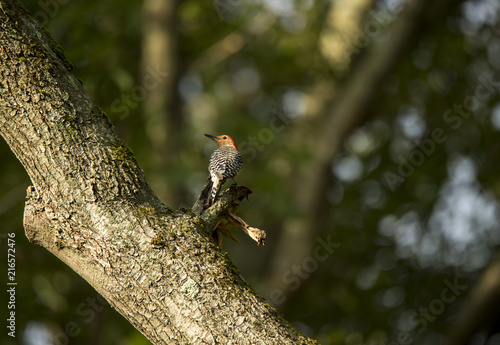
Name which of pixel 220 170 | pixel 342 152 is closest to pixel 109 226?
pixel 220 170

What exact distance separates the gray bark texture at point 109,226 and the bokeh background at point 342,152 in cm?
496

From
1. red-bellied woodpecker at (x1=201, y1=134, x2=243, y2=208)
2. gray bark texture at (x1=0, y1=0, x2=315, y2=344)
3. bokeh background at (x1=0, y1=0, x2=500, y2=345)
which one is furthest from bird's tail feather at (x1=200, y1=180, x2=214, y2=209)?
bokeh background at (x1=0, y1=0, x2=500, y2=345)

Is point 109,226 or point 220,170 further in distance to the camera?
point 220,170

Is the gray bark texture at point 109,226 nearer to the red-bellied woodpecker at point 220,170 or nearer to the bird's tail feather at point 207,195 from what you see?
the bird's tail feather at point 207,195

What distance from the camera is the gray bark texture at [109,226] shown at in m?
2.40

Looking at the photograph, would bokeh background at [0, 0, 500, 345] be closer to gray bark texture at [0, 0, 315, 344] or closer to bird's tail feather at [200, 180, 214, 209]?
bird's tail feather at [200, 180, 214, 209]

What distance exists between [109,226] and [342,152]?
729 cm

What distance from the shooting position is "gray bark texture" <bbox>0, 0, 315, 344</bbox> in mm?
2400

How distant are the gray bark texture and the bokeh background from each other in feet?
16.3

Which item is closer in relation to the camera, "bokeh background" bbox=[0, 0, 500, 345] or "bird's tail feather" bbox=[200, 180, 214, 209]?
"bird's tail feather" bbox=[200, 180, 214, 209]

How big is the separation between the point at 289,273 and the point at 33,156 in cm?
657

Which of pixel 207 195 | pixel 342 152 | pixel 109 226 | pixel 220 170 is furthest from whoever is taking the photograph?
pixel 342 152

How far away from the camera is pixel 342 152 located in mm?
9359

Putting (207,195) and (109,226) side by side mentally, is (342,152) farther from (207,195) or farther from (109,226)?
(109,226)
